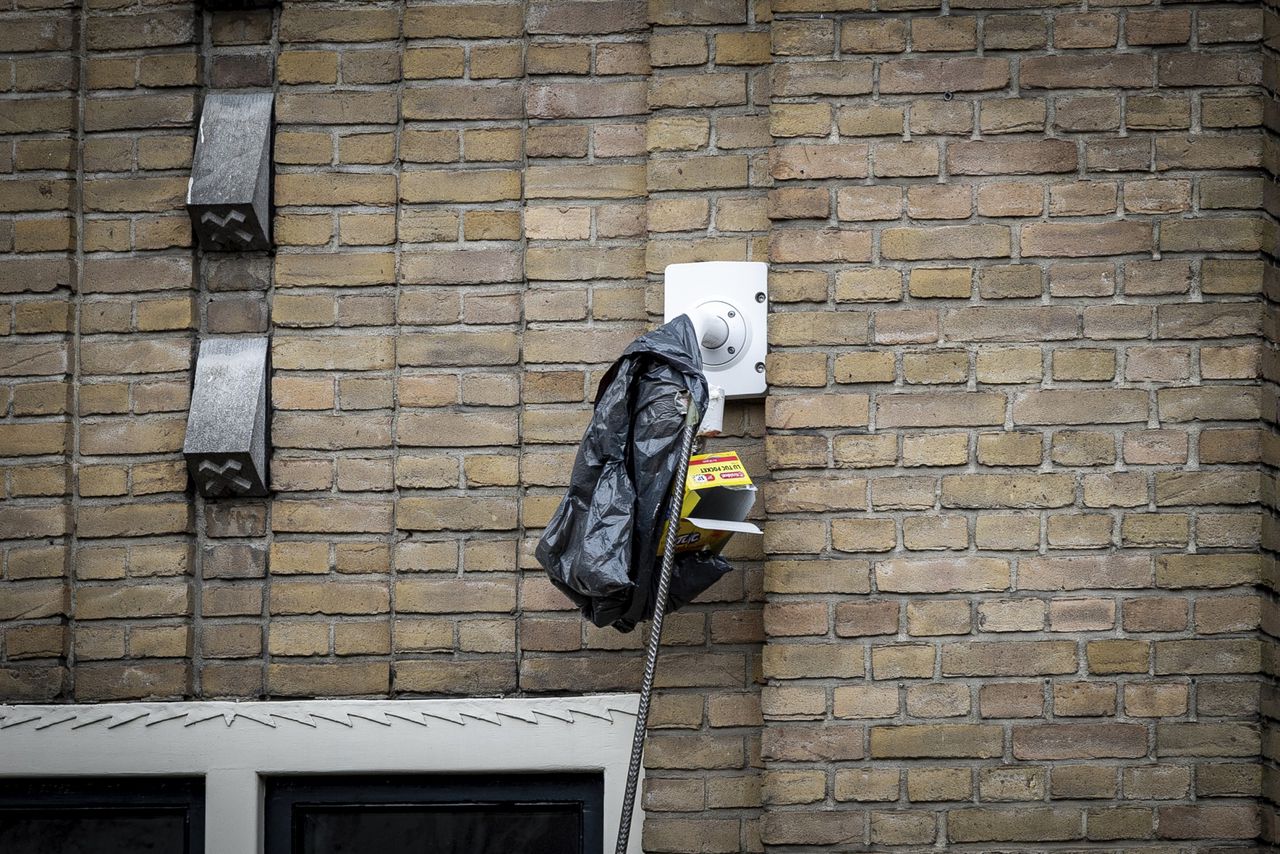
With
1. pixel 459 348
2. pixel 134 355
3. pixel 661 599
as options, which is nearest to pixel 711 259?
pixel 459 348

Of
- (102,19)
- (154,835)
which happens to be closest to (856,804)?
(154,835)

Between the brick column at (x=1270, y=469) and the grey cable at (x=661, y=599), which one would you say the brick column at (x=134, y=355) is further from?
the brick column at (x=1270, y=469)

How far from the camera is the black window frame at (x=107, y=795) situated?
3281 mm

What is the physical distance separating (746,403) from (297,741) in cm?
133

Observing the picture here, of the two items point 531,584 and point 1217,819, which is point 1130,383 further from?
point 531,584

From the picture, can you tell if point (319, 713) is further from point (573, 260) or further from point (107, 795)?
point (573, 260)

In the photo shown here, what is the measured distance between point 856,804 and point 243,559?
156 cm

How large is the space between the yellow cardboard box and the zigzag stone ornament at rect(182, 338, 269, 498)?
43.5 inches

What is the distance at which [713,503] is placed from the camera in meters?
2.87

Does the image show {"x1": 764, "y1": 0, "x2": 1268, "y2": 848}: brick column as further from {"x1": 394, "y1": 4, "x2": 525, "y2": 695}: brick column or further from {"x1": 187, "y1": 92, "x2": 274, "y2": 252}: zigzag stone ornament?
{"x1": 187, "y1": 92, "x2": 274, "y2": 252}: zigzag stone ornament

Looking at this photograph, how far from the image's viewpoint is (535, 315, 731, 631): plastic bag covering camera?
272 cm

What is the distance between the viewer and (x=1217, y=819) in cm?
291

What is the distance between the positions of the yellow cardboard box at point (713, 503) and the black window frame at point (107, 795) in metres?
1.40

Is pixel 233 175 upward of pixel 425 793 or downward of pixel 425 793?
upward
